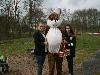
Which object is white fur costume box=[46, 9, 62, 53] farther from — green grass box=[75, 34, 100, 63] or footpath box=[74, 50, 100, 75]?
green grass box=[75, 34, 100, 63]

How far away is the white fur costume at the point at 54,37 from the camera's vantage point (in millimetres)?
9117

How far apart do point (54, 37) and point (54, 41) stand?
0.10m

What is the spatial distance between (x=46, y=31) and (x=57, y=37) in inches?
19.1

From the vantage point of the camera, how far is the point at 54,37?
29.9 feet

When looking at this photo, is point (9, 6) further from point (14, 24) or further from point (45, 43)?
point (45, 43)

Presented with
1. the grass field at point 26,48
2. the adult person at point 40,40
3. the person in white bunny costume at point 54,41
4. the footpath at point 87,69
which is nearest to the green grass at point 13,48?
the grass field at point 26,48

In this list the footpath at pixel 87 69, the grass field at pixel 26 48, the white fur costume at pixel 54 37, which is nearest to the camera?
the white fur costume at pixel 54 37

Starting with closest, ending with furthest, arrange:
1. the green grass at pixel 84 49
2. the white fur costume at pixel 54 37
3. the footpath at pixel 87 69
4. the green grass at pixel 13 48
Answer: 1. the white fur costume at pixel 54 37
2. the footpath at pixel 87 69
3. the green grass at pixel 84 49
4. the green grass at pixel 13 48

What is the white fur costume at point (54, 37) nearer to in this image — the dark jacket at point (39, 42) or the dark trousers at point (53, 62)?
the dark trousers at point (53, 62)

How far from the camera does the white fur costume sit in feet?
29.9

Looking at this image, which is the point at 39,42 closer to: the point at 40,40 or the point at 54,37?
the point at 40,40

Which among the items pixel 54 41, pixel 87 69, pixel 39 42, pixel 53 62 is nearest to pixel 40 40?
pixel 39 42

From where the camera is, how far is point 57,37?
915 cm

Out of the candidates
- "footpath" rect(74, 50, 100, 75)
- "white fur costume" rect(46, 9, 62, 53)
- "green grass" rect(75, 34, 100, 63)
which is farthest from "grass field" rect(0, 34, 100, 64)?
"white fur costume" rect(46, 9, 62, 53)
